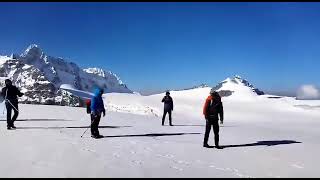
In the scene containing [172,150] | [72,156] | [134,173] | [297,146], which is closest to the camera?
[134,173]

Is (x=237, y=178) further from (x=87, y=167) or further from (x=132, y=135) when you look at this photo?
(x=132, y=135)

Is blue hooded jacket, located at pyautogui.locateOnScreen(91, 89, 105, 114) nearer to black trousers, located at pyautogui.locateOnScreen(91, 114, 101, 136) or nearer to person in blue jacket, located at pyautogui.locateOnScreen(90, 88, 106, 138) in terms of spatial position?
person in blue jacket, located at pyautogui.locateOnScreen(90, 88, 106, 138)

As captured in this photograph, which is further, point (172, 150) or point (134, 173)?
point (172, 150)

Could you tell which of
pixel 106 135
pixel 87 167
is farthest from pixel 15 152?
pixel 106 135

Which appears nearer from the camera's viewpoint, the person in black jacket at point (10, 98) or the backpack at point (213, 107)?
the backpack at point (213, 107)

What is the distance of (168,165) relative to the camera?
1229cm

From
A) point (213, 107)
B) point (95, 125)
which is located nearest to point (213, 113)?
point (213, 107)

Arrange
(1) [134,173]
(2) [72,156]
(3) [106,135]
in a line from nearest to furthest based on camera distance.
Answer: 1. (1) [134,173]
2. (2) [72,156]
3. (3) [106,135]

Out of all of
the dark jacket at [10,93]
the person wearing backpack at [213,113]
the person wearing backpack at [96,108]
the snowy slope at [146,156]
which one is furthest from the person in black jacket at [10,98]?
the person wearing backpack at [213,113]

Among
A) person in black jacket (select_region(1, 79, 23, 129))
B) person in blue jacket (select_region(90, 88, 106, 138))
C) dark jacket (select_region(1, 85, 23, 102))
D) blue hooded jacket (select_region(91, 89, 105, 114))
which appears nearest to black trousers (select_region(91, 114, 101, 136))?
person in blue jacket (select_region(90, 88, 106, 138))

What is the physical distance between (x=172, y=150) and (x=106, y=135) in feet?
16.3

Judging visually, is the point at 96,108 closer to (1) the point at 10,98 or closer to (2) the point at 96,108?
(2) the point at 96,108

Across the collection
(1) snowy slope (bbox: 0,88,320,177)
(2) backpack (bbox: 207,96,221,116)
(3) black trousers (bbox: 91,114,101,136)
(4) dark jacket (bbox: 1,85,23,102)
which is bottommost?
(1) snowy slope (bbox: 0,88,320,177)

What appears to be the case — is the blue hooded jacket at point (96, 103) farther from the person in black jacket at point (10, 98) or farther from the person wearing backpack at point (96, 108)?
the person in black jacket at point (10, 98)
